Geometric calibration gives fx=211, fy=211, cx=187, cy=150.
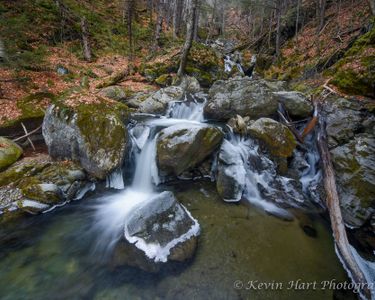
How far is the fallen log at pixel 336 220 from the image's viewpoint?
369cm

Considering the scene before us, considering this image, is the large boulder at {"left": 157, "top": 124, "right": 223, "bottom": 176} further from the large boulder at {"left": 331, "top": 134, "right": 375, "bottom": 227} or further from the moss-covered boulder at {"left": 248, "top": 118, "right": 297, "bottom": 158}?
the large boulder at {"left": 331, "top": 134, "right": 375, "bottom": 227}

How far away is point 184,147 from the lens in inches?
235

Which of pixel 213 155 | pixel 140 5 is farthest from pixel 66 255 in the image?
pixel 140 5

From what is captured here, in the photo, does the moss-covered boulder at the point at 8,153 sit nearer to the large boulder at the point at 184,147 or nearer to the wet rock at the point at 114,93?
the large boulder at the point at 184,147

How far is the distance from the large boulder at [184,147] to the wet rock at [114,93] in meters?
4.88

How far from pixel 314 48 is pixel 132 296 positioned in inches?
662

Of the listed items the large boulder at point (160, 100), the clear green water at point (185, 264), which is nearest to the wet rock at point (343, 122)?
the clear green water at point (185, 264)

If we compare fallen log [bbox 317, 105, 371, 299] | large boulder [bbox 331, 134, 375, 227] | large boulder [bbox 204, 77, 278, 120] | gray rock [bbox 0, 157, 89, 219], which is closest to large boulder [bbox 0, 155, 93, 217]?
gray rock [bbox 0, 157, 89, 219]

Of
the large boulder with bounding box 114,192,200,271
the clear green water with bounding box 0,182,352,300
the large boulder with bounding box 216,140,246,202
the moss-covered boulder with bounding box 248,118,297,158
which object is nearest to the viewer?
the clear green water with bounding box 0,182,352,300

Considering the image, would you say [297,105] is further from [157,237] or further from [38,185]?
[38,185]

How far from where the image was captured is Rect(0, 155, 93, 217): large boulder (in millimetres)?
4996

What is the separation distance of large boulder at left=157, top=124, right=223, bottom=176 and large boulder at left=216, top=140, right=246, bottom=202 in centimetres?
45

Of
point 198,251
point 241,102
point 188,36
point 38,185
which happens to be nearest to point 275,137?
point 241,102

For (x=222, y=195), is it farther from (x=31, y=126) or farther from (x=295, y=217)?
(x=31, y=126)
